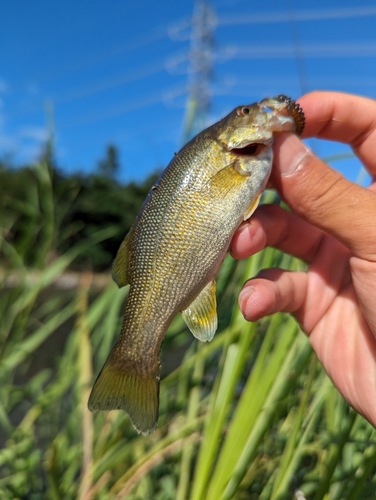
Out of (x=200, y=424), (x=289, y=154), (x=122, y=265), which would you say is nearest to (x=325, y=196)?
(x=289, y=154)

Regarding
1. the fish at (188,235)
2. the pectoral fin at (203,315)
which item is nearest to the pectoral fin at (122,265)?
the fish at (188,235)

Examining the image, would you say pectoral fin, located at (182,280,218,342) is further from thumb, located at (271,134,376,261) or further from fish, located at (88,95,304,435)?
thumb, located at (271,134,376,261)

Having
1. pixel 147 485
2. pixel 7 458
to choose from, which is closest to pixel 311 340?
pixel 147 485

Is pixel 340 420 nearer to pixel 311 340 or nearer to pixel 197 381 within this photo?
pixel 311 340

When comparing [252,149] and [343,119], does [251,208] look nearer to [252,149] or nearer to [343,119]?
[252,149]

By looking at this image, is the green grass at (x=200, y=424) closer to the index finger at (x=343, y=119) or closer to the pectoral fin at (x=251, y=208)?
the pectoral fin at (x=251, y=208)

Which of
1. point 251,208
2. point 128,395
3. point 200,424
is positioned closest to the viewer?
point 128,395
